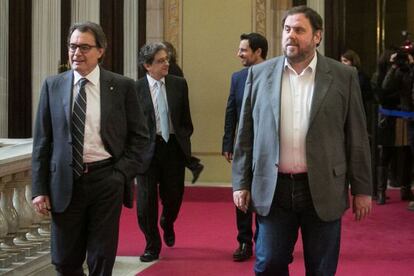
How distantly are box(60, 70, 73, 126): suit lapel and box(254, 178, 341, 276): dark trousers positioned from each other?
1.13 metres

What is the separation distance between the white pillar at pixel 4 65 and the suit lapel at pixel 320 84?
6835mm

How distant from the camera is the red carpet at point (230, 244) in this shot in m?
6.10

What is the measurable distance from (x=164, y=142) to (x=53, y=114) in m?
2.25

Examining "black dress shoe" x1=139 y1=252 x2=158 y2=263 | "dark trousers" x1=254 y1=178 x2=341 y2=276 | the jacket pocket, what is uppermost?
the jacket pocket

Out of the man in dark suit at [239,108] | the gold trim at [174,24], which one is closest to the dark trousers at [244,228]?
the man in dark suit at [239,108]

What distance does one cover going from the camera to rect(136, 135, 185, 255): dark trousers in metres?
6.36

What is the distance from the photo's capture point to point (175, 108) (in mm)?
6477

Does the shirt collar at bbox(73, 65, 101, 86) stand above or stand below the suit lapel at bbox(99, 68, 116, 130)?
above

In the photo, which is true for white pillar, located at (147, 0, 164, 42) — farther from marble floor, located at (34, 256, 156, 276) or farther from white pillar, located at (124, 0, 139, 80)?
marble floor, located at (34, 256, 156, 276)

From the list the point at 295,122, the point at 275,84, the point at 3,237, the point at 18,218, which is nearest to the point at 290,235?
the point at 295,122

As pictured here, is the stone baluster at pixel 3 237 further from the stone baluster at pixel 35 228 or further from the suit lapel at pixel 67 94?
the suit lapel at pixel 67 94

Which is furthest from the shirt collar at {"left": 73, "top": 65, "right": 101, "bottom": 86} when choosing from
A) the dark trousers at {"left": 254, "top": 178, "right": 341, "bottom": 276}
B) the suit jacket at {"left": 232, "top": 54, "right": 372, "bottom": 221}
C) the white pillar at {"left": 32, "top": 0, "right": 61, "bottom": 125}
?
the white pillar at {"left": 32, "top": 0, "right": 61, "bottom": 125}

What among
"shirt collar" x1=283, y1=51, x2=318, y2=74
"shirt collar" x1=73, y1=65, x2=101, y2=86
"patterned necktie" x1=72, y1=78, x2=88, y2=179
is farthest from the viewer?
"shirt collar" x1=73, y1=65, x2=101, y2=86

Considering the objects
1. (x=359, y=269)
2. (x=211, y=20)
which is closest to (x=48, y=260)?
(x=359, y=269)
